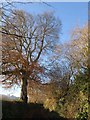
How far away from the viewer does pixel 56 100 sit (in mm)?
9477

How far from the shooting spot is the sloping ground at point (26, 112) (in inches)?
333

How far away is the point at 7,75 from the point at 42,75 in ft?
4.93

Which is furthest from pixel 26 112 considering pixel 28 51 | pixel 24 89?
pixel 28 51

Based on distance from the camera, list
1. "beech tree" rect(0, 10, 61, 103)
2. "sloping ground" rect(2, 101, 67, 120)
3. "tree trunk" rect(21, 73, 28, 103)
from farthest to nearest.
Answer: "tree trunk" rect(21, 73, 28, 103), "beech tree" rect(0, 10, 61, 103), "sloping ground" rect(2, 101, 67, 120)

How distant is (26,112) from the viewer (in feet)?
30.6

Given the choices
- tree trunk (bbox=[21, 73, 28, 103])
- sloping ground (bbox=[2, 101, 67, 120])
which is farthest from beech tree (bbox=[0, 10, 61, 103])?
sloping ground (bbox=[2, 101, 67, 120])

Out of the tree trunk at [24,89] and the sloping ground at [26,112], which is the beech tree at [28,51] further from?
the sloping ground at [26,112]

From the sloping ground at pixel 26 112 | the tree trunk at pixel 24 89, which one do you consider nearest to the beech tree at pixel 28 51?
the tree trunk at pixel 24 89

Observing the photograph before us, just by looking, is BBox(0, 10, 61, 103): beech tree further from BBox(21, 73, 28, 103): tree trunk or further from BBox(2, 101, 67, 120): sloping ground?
BBox(2, 101, 67, 120): sloping ground

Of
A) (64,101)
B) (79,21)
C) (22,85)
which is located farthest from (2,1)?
(22,85)

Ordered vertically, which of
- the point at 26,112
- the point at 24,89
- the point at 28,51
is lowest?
the point at 26,112

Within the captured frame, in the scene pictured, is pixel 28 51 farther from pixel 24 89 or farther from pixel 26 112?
pixel 26 112

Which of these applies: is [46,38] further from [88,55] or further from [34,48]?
[88,55]

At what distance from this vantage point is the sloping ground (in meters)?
8.46
